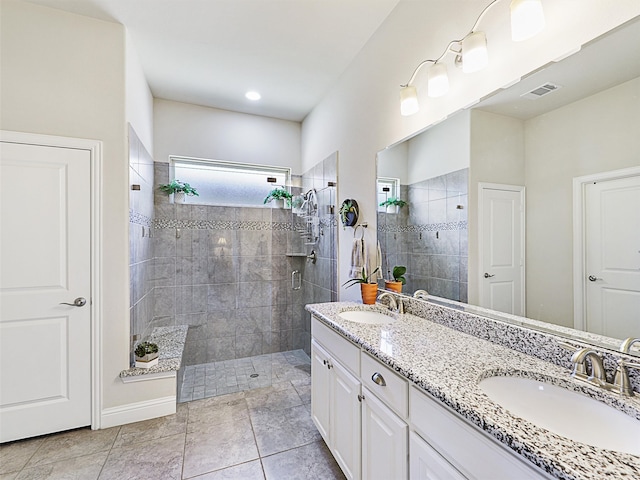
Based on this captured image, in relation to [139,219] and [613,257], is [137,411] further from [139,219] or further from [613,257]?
[613,257]

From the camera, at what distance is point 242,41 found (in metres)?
2.30

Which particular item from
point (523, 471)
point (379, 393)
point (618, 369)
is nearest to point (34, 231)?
point (379, 393)

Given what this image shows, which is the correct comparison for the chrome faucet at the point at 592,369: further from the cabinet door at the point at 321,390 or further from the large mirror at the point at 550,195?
the cabinet door at the point at 321,390

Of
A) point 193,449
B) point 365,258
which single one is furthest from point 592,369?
point 193,449

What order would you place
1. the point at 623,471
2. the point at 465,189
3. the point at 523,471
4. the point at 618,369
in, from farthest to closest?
the point at 465,189, the point at 618,369, the point at 523,471, the point at 623,471

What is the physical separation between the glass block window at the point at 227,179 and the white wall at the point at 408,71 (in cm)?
68

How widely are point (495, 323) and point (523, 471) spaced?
0.73m

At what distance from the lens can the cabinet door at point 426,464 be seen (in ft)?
2.82

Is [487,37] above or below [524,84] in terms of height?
above

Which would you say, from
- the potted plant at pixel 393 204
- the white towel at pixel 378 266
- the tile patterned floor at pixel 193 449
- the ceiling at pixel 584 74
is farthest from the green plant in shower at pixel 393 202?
the tile patterned floor at pixel 193 449

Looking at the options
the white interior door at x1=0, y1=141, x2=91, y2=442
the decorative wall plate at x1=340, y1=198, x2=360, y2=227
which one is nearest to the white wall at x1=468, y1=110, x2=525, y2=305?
the decorative wall plate at x1=340, y1=198, x2=360, y2=227

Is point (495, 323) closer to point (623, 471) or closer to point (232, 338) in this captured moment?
point (623, 471)

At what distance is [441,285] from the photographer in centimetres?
168

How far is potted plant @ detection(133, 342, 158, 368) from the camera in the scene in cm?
225
